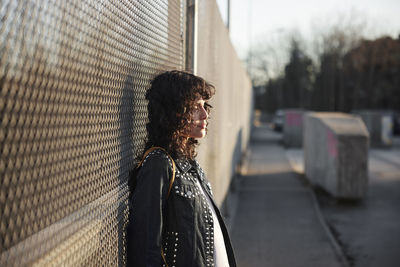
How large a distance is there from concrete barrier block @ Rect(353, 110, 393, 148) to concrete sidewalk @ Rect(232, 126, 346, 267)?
490 inches

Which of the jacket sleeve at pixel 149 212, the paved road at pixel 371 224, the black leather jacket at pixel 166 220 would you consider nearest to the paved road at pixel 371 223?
the paved road at pixel 371 224

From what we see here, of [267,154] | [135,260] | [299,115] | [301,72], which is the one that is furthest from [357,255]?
[301,72]

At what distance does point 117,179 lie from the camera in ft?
7.31

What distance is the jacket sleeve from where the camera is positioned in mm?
2061

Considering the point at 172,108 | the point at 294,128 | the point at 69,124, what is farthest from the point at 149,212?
the point at 294,128

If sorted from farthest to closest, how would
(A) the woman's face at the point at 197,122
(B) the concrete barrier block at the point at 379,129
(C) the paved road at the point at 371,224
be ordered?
(B) the concrete barrier block at the point at 379,129
(C) the paved road at the point at 371,224
(A) the woman's face at the point at 197,122

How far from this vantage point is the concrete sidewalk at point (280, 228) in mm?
6477

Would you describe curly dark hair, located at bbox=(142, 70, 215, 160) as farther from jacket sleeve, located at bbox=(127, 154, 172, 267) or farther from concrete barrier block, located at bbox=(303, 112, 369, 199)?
concrete barrier block, located at bbox=(303, 112, 369, 199)

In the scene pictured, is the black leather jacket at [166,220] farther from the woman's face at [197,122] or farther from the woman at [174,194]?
the woman's face at [197,122]

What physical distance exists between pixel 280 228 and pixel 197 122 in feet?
19.9

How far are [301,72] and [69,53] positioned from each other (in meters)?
62.2

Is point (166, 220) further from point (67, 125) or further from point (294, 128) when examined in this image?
point (294, 128)

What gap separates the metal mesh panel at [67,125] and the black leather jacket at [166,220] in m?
0.11

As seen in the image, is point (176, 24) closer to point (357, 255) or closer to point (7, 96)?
point (7, 96)
